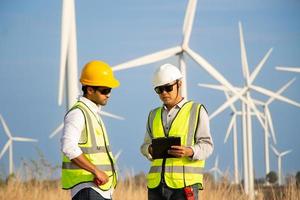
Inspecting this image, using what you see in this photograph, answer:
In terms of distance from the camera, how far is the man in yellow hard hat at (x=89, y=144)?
19.9 feet

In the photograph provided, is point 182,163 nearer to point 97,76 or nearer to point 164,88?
point 164,88

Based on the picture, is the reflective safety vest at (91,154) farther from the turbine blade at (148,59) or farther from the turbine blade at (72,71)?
the turbine blade at (148,59)

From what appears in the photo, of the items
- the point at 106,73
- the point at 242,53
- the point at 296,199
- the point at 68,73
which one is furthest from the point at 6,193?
the point at 242,53

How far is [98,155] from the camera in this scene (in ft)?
20.3

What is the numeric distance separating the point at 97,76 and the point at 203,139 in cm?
122

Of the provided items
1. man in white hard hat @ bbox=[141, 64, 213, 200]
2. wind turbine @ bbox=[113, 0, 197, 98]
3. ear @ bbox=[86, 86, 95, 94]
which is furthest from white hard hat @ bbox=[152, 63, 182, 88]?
wind turbine @ bbox=[113, 0, 197, 98]

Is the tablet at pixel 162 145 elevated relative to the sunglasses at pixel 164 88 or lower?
lower

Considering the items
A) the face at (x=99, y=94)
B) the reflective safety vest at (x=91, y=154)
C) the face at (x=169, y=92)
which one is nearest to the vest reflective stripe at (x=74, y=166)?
the reflective safety vest at (x=91, y=154)

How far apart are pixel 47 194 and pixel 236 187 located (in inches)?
146

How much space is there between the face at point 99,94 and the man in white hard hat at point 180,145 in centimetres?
66

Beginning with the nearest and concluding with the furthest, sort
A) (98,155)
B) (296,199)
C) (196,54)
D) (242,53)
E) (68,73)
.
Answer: (98,155) → (296,199) → (68,73) → (196,54) → (242,53)

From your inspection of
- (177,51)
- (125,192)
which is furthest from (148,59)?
(125,192)

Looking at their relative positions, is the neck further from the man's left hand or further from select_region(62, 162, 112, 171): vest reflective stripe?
select_region(62, 162, 112, 171): vest reflective stripe

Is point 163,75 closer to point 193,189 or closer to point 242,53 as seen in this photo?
point 193,189
